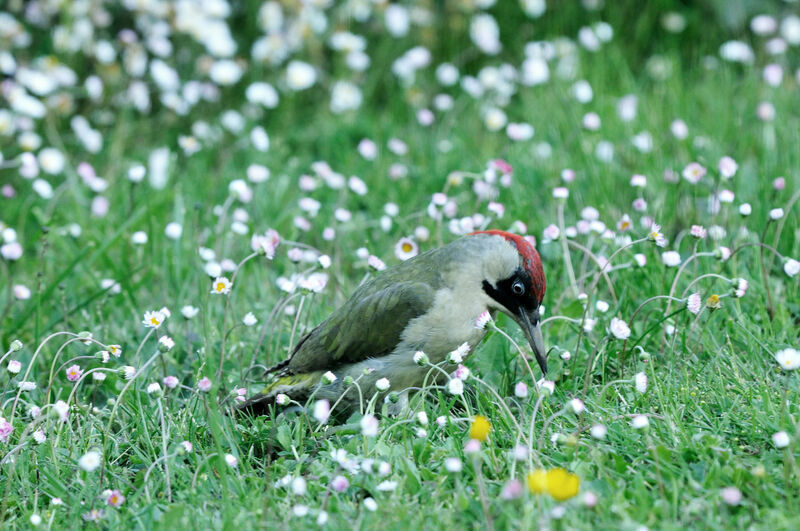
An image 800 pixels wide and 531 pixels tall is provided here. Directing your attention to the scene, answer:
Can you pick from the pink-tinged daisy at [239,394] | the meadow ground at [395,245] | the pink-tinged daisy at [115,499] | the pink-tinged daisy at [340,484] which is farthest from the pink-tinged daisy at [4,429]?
the pink-tinged daisy at [340,484]

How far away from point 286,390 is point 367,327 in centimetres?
39

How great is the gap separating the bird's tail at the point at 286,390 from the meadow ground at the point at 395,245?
0.10m

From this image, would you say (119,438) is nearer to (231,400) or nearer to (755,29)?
(231,400)

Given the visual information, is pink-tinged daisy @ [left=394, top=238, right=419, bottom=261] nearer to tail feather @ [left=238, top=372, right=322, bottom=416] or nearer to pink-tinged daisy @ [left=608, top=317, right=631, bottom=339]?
tail feather @ [left=238, top=372, right=322, bottom=416]

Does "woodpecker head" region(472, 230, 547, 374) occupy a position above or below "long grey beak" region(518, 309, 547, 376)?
above

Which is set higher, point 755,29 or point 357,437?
point 755,29

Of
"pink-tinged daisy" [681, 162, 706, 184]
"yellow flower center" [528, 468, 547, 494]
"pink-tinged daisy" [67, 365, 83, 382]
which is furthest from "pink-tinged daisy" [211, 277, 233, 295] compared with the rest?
"pink-tinged daisy" [681, 162, 706, 184]

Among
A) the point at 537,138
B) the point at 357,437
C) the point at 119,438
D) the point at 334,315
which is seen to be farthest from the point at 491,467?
the point at 537,138

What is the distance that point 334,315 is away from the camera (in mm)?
4172

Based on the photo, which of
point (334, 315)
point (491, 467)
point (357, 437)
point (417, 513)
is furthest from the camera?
point (334, 315)

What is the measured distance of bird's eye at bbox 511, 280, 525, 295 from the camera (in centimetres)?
391

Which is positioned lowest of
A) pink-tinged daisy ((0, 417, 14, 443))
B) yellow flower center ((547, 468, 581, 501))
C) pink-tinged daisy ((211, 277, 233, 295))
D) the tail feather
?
the tail feather

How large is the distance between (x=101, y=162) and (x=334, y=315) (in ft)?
10.6

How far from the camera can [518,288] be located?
12.9 ft
